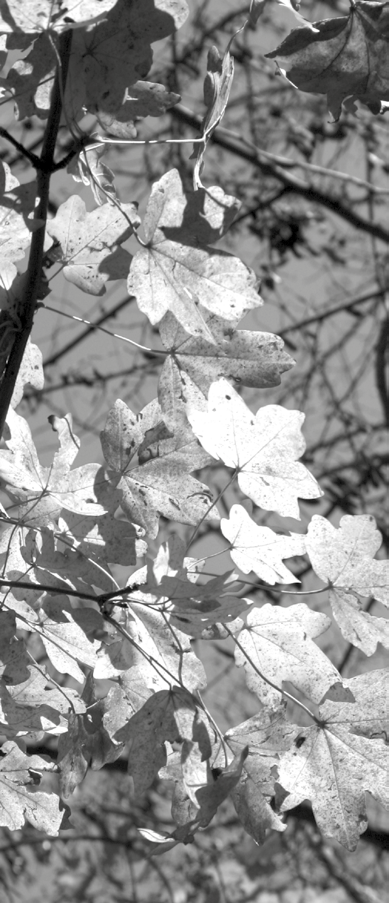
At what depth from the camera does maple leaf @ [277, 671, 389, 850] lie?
0.73 meters

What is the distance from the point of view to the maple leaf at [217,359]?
0.75 metres

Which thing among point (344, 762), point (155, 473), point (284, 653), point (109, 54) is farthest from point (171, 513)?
point (109, 54)

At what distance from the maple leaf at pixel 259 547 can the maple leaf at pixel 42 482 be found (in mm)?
106

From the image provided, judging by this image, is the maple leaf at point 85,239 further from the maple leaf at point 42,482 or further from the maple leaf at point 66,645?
the maple leaf at point 66,645

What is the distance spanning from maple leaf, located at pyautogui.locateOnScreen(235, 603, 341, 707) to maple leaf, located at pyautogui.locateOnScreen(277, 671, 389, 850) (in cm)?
3

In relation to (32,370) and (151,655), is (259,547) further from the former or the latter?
(32,370)

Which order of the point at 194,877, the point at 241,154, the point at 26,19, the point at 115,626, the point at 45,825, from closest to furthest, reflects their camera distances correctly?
1. the point at 26,19
2. the point at 115,626
3. the point at 45,825
4. the point at 241,154
5. the point at 194,877

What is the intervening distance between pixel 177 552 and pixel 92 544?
0.10 m

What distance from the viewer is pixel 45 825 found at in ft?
2.75

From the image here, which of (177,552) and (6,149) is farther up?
(177,552)

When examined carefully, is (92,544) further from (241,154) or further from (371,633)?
(241,154)

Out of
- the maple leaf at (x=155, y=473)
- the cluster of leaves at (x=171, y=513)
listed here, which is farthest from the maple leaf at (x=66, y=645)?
the maple leaf at (x=155, y=473)

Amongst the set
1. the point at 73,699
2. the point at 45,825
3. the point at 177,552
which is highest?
the point at 177,552

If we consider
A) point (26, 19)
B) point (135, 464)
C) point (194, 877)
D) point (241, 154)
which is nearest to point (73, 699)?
point (135, 464)
